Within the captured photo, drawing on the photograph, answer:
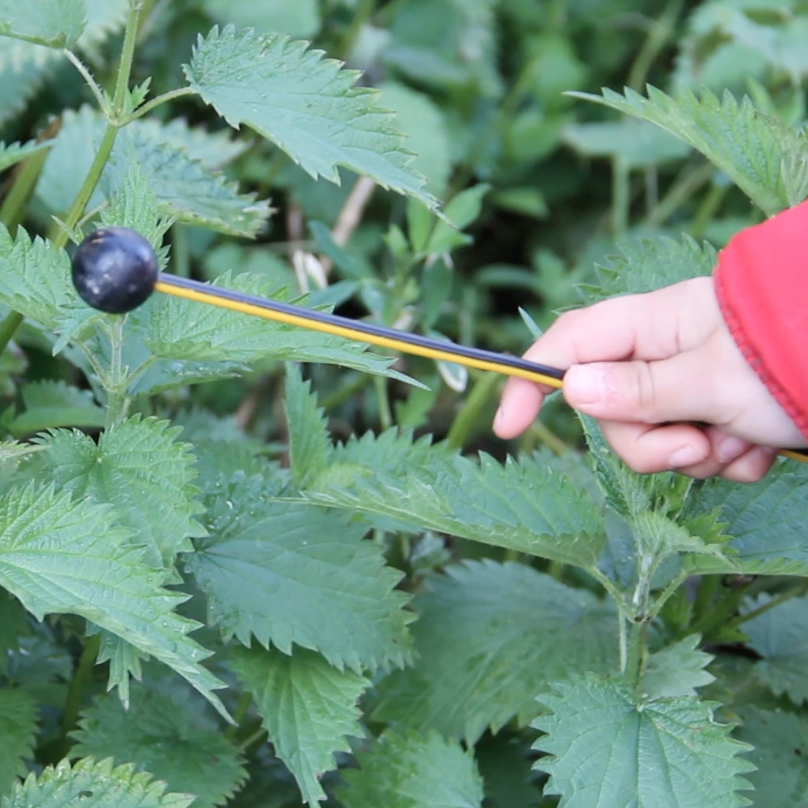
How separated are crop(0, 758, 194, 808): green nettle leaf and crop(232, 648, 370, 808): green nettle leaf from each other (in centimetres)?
11

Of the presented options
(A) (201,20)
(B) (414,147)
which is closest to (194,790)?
(B) (414,147)

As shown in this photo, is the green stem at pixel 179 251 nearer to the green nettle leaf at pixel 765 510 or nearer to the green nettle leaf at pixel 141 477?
the green nettle leaf at pixel 141 477

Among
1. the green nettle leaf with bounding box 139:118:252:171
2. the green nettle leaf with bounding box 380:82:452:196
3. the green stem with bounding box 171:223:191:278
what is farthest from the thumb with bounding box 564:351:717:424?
the green nettle leaf with bounding box 380:82:452:196

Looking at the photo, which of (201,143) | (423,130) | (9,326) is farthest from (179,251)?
(9,326)

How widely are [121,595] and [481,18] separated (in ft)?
6.99

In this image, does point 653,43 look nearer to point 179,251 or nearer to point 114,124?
point 179,251

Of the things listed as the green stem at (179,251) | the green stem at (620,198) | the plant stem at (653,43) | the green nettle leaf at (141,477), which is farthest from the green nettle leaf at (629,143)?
the green nettle leaf at (141,477)

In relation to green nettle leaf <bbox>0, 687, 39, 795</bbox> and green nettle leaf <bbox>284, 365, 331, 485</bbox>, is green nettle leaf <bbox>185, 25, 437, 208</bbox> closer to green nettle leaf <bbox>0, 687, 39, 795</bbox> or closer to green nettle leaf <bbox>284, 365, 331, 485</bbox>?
green nettle leaf <bbox>284, 365, 331, 485</bbox>

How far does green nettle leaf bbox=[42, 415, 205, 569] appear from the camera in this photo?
0.87 m

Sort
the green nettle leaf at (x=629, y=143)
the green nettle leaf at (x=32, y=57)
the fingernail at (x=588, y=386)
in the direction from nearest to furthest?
the fingernail at (x=588, y=386)
the green nettle leaf at (x=32, y=57)
the green nettle leaf at (x=629, y=143)

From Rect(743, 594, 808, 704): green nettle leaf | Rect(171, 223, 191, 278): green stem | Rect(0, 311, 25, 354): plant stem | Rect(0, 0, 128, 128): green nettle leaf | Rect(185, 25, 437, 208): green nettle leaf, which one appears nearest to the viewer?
Rect(185, 25, 437, 208): green nettle leaf

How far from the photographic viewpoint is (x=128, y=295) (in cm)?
75

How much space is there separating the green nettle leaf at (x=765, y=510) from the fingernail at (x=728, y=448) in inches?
2.9

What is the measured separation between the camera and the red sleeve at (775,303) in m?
0.80
